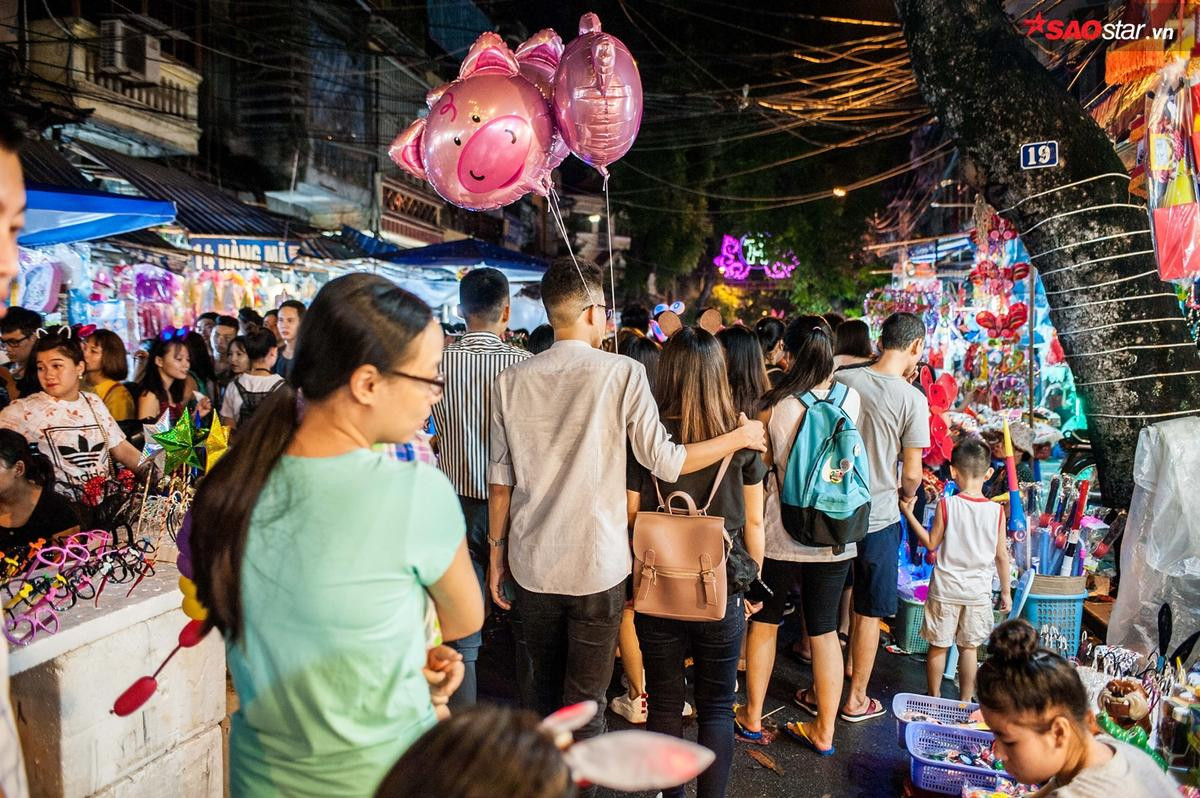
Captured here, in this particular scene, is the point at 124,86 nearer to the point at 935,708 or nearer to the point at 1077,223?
the point at 1077,223

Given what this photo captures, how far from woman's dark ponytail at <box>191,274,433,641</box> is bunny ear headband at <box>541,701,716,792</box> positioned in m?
0.77

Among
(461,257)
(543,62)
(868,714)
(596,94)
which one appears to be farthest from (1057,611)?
(461,257)

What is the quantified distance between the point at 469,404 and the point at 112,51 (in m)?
10.8

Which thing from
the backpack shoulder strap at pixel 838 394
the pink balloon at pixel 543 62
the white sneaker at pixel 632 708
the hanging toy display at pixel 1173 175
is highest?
the pink balloon at pixel 543 62

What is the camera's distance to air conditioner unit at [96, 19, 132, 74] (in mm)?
11047

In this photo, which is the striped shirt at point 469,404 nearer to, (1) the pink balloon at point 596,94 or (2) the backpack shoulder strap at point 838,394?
(1) the pink balloon at point 596,94

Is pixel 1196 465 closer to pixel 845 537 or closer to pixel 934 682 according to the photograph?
pixel 934 682

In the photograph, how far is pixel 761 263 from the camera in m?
24.8

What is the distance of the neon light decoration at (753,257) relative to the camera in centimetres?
2442

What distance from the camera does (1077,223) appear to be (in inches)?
195

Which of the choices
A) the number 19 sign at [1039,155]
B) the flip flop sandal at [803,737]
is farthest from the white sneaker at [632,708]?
the number 19 sign at [1039,155]

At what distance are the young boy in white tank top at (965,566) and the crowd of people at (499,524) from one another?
16 millimetres

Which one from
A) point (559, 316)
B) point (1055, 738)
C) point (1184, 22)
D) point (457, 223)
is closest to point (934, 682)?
point (1055, 738)

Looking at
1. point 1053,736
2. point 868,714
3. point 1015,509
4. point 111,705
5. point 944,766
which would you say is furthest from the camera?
point 1015,509
